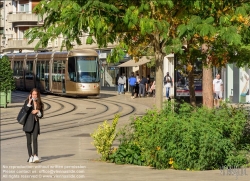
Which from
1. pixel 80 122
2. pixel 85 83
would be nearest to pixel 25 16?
pixel 85 83

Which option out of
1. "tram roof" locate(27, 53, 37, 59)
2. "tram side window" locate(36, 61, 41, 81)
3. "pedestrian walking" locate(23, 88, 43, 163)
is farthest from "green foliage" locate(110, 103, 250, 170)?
"tram roof" locate(27, 53, 37, 59)

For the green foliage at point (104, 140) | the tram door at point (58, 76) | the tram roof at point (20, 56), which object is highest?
the tram roof at point (20, 56)

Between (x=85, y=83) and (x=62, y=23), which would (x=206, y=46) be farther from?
(x=85, y=83)

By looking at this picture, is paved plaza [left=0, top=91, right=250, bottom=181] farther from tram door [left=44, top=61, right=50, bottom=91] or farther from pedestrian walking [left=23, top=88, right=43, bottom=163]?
tram door [left=44, top=61, right=50, bottom=91]

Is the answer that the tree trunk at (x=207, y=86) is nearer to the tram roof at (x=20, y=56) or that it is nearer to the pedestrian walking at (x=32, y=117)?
the pedestrian walking at (x=32, y=117)

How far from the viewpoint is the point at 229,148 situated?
1415 centimetres

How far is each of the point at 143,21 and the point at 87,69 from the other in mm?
32206

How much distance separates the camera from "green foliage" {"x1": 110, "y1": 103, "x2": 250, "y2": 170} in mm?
13523

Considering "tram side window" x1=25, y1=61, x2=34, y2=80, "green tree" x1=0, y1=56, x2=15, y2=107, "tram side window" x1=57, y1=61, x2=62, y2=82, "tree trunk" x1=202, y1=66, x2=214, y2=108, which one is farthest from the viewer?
"tram side window" x1=25, y1=61, x2=34, y2=80

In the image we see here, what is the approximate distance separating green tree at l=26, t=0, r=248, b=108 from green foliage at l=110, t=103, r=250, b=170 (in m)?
1.06

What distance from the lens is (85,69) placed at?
45.5 meters

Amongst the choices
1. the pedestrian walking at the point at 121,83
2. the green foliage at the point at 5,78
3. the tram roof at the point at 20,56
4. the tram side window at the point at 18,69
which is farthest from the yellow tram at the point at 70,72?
the pedestrian walking at the point at 121,83

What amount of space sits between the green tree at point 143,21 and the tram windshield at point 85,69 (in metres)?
29.3

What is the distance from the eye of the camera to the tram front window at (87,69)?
149 ft
